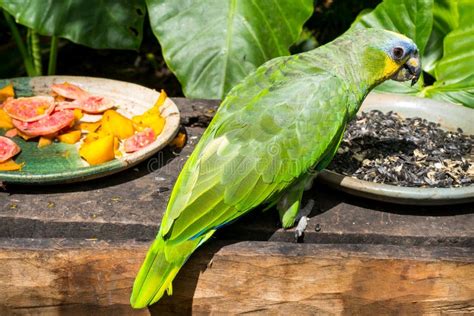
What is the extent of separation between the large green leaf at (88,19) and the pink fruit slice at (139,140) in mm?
922

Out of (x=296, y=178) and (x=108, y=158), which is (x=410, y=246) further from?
(x=108, y=158)

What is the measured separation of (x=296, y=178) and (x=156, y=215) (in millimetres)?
465

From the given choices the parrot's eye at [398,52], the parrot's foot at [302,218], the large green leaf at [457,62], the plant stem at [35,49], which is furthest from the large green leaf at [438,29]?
the plant stem at [35,49]

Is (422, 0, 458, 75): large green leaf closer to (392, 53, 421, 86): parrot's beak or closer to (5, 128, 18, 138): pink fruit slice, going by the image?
(392, 53, 421, 86): parrot's beak

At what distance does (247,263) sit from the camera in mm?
2025

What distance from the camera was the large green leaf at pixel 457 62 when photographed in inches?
113

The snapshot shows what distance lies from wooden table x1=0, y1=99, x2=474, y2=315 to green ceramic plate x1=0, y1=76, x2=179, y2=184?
93 mm

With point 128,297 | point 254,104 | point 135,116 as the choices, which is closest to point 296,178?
point 254,104

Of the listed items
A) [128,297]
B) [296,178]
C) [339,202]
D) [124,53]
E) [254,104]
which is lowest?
[124,53]

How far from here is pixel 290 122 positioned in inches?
80.4

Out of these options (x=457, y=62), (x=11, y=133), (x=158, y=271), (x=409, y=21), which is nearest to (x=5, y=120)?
(x=11, y=133)

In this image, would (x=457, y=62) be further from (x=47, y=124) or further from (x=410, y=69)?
(x=47, y=124)

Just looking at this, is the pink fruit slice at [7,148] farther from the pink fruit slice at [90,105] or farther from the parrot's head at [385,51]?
the parrot's head at [385,51]

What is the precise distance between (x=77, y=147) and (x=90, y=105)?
0.71 feet
